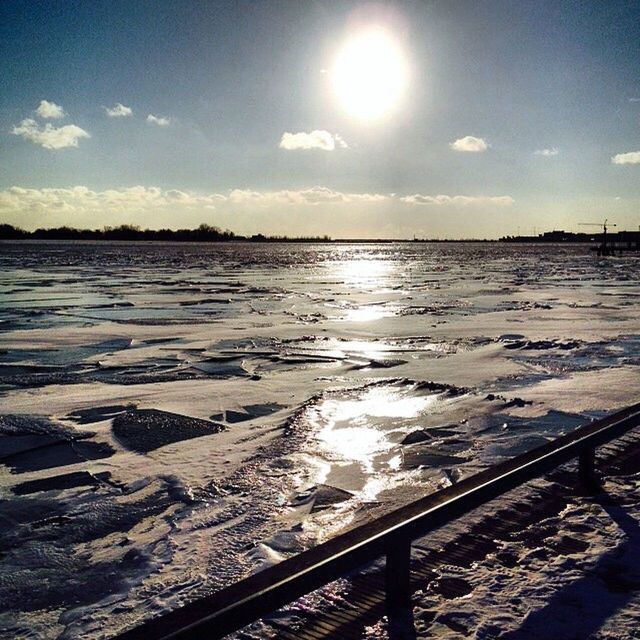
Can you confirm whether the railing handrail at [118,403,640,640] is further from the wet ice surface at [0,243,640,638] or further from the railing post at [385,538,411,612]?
the wet ice surface at [0,243,640,638]

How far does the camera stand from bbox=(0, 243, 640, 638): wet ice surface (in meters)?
3.25

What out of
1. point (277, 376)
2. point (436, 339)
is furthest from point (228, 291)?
point (277, 376)

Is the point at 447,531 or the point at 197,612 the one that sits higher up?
the point at 197,612

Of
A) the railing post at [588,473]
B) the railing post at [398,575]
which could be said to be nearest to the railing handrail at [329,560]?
the railing post at [398,575]

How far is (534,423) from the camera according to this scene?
229 inches

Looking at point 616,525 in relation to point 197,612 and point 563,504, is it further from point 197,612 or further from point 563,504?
point 197,612

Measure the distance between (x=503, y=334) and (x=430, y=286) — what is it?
511 inches

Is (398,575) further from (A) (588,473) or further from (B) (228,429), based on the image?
(B) (228,429)

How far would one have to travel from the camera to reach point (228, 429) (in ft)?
18.5

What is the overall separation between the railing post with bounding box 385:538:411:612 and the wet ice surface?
82 cm

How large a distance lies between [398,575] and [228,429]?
3.27 meters

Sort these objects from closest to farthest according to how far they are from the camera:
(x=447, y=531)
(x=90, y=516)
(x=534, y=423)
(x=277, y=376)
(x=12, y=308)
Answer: (x=447, y=531) < (x=90, y=516) < (x=534, y=423) < (x=277, y=376) < (x=12, y=308)

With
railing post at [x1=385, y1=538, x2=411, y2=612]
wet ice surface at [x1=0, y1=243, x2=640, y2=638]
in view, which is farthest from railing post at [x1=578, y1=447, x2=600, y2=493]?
railing post at [x1=385, y1=538, x2=411, y2=612]

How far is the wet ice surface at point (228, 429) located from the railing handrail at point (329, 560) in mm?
880
